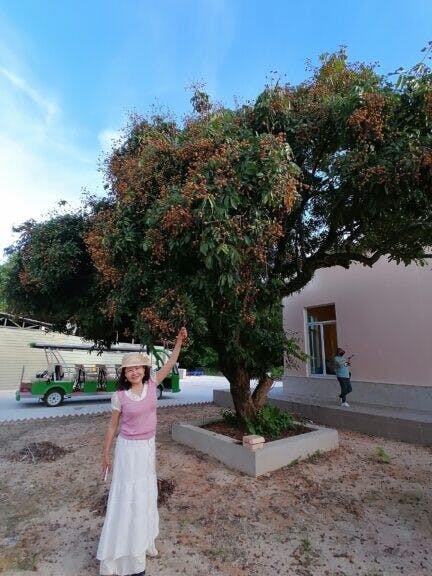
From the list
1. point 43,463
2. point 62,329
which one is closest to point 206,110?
point 62,329

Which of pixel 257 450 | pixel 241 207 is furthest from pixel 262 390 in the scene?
pixel 241 207

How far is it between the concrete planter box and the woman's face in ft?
8.90

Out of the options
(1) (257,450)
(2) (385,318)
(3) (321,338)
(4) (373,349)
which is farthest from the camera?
(3) (321,338)

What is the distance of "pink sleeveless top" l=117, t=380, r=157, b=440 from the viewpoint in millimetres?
2914

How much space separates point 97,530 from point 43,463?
2.74 m

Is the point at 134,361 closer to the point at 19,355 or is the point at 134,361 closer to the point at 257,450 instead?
the point at 257,450

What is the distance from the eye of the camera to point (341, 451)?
6.16m

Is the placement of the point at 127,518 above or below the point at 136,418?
below

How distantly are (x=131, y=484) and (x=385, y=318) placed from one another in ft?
26.8

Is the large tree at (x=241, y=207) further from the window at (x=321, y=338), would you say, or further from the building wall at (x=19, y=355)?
the building wall at (x=19, y=355)

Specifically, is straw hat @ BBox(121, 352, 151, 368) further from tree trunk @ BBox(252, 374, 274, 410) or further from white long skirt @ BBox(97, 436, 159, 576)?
tree trunk @ BBox(252, 374, 274, 410)

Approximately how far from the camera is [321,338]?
38.0ft

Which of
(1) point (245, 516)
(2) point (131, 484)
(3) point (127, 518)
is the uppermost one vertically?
(2) point (131, 484)

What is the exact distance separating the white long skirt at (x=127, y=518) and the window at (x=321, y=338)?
892 cm
